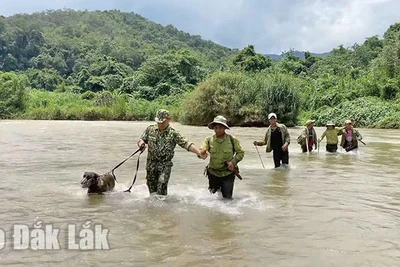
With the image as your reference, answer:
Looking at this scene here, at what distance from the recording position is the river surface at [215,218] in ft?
18.6

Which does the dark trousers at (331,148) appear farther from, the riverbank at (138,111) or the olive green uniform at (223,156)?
the riverbank at (138,111)

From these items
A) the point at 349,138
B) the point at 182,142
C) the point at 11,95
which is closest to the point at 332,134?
the point at 349,138

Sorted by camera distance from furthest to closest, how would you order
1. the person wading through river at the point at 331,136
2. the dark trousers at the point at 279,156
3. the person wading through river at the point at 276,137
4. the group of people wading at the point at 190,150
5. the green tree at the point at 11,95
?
the green tree at the point at 11,95 < the person wading through river at the point at 331,136 < the dark trousers at the point at 279,156 < the person wading through river at the point at 276,137 < the group of people wading at the point at 190,150

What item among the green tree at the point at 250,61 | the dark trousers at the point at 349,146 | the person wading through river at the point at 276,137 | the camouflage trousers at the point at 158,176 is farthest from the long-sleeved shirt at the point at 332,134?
the green tree at the point at 250,61

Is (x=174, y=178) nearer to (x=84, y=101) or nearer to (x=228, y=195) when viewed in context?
(x=228, y=195)

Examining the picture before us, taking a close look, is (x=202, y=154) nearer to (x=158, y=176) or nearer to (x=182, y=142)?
(x=182, y=142)

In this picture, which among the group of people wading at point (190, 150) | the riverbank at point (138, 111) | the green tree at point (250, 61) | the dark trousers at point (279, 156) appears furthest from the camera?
the green tree at point (250, 61)

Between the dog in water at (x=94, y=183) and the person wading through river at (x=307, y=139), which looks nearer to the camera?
the dog in water at (x=94, y=183)

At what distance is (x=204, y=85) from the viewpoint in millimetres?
46625

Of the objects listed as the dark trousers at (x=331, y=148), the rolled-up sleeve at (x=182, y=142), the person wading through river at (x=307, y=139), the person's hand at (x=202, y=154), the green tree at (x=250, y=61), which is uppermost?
the green tree at (x=250, y=61)

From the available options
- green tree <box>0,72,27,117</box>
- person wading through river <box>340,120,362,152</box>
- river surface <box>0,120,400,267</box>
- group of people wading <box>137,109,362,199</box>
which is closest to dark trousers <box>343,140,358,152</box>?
person wading through river <box>340,120,362,152</box>

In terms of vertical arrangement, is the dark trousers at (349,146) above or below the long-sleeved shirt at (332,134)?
below

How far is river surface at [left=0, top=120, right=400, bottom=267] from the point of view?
5.67 m

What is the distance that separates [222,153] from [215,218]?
1.21 metres
